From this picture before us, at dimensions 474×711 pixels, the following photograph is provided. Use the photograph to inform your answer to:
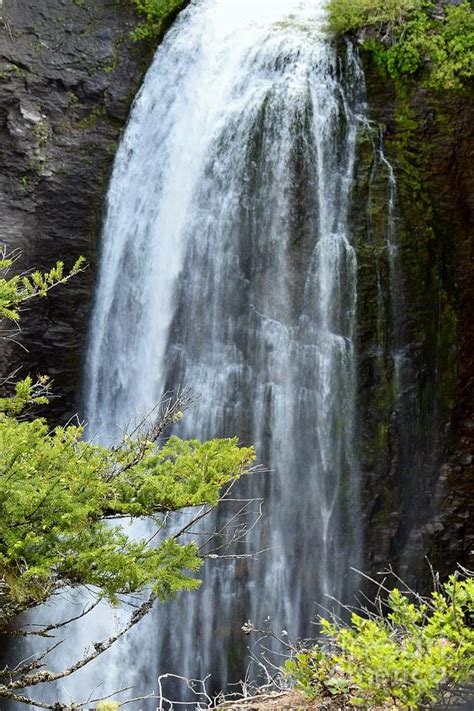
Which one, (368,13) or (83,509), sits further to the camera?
(368,13)

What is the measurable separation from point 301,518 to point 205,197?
407 centimetres

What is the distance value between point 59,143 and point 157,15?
2571 millimetres

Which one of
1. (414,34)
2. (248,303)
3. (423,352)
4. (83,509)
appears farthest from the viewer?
(414,34)

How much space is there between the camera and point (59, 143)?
10867 mm

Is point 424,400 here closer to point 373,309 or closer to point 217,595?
point 373,309

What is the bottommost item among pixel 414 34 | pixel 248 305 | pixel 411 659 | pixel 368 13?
pixel 411 659

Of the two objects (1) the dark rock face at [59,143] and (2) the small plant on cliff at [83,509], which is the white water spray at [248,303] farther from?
(2) the small plant on cliff at [83,509]

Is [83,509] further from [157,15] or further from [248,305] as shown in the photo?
[157,15]

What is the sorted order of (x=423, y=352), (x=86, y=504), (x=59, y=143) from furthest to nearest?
(x=59, y=143), (x=423, y=352), (x=86, y=504)

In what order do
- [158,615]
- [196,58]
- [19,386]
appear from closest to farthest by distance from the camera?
1. [19,386]
2. [158,615]
3. [196,58]

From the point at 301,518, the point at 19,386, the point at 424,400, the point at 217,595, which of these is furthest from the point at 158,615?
the point at 19,386

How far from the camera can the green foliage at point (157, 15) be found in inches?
462

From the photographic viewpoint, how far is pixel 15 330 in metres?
10.4

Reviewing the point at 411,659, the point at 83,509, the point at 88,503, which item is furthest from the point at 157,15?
the point at 411,659
